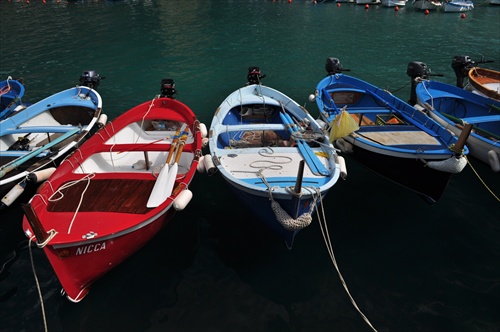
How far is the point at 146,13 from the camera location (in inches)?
1596

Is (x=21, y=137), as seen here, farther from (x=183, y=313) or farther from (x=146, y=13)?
(x=146, y=13)

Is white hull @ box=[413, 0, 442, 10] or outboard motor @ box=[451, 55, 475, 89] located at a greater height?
white hull @ box=[413, 0, 442, 10]

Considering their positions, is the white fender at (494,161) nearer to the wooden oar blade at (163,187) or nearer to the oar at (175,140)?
the wooden oar blade at (163,187)

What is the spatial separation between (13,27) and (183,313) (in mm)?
38669

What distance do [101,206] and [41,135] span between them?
6776mm

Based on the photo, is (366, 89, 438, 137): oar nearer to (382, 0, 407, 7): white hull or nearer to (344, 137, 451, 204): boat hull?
(344, 137, 451, 204): boat hull

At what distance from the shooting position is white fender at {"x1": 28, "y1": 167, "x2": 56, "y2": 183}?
8219mm

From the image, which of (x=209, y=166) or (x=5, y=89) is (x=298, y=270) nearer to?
(x=209, y=166)

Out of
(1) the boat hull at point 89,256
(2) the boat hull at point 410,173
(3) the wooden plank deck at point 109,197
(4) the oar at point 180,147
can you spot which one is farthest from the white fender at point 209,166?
(2) the boat hull at point 410,173

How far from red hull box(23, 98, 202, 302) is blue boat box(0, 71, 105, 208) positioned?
0.87m

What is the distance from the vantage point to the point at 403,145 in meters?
9.64

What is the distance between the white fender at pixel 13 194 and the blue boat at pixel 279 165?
485 cm

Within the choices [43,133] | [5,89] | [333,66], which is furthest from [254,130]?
[5,89]

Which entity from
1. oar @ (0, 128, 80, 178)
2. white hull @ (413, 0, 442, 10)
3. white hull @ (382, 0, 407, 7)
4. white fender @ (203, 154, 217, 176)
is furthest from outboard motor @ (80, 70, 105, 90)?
white hull @ (413, 0, 442, 10)
